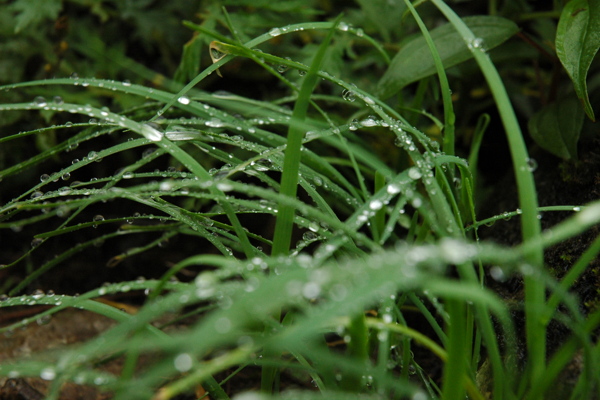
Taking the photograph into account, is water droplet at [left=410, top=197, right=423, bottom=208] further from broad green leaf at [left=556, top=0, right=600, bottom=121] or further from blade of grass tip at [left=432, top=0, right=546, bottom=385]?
broad green leaf at [left=556, top=0, right=600, bottom=121]

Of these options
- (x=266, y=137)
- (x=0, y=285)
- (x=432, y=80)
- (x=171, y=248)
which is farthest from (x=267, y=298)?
(x=0, y=285)

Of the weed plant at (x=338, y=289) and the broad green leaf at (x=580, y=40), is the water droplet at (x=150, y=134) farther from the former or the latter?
the broad green leaf at (x=580, y=40)

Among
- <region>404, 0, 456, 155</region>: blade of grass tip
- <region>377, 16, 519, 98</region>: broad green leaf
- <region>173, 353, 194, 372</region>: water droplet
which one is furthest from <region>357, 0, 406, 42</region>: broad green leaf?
<region>173, 353, 194, 372</region>: water droplet

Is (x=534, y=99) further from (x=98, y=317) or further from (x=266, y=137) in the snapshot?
(x=98, y=317)

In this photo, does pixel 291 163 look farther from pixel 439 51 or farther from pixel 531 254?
pixel 439 51

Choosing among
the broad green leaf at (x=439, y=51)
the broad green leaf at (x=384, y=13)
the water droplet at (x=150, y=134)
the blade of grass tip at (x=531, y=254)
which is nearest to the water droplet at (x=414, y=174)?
the blade of grass tip at (x=531, y=254)

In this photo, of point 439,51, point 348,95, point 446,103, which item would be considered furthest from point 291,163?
point 439,51
